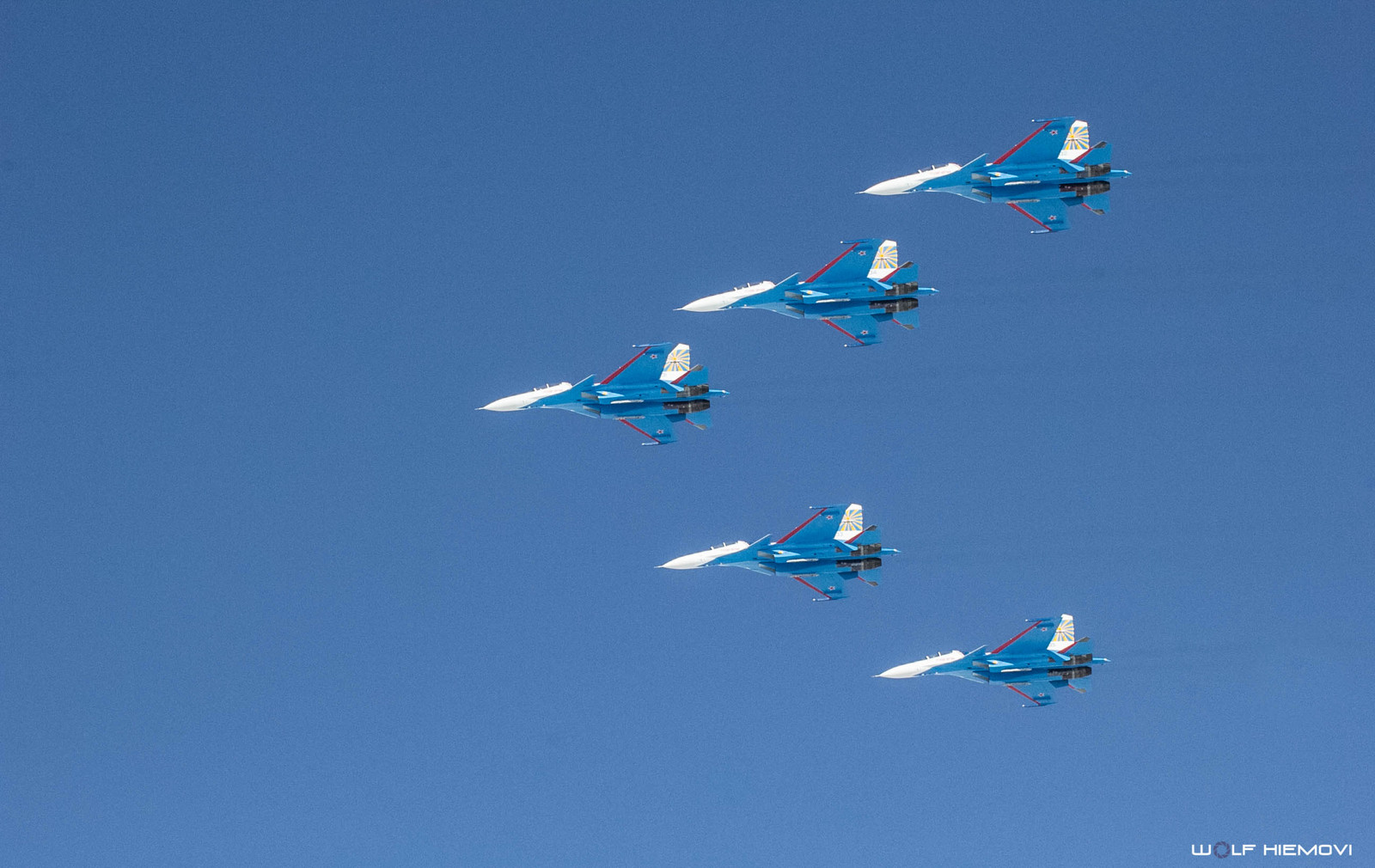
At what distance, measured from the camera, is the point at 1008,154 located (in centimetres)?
7475

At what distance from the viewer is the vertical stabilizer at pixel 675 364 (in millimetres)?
74750

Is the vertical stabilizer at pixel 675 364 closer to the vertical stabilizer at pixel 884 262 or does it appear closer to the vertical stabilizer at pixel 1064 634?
the vertical stabilizer at pixel 884 262

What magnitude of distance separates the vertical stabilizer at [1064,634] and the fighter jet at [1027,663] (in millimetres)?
19

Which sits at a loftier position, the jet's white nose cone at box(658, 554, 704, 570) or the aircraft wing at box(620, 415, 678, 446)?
the aircraft wing at box(620, 415, 678, 446)

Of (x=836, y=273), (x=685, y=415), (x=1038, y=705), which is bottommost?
(x=1038, y=705)

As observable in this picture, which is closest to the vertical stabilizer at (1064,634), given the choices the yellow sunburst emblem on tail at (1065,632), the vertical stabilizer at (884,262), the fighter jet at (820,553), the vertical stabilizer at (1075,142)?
the yellow sunburst emblem on tail at (1065,632)

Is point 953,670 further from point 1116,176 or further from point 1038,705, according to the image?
point 1116,176

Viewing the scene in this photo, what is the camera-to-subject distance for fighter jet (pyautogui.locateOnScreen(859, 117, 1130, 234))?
244 feet

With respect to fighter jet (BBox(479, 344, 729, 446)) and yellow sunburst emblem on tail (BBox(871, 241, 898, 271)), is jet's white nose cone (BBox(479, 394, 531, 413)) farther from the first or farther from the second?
yellow sunburst emblem on tail (BBox(871, 241, 898, 271))

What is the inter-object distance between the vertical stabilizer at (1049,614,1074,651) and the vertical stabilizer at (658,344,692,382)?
17.5m

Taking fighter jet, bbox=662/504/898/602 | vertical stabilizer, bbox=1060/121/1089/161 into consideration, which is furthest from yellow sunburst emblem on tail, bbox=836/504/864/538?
vertical stabilizer, bbox=1060/121/1089/161

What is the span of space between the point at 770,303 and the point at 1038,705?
61.8 ft

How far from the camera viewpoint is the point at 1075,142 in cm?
7475

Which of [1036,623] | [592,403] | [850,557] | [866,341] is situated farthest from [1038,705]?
[592,403]
